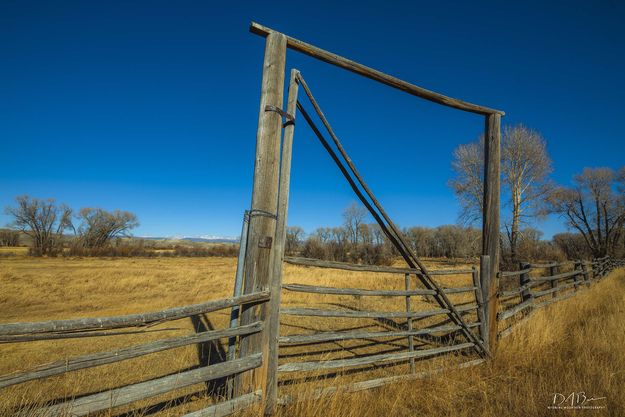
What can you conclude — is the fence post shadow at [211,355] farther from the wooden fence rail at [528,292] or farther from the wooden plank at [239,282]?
the wooden fence rail at [528,292]

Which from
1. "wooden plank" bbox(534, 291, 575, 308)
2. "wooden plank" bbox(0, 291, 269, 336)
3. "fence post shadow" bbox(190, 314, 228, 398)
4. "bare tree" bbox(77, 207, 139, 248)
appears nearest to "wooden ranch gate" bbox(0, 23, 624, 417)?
"wooden plank" bbox(0, 291, 269, 336)

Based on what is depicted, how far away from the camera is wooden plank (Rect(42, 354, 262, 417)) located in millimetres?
1878

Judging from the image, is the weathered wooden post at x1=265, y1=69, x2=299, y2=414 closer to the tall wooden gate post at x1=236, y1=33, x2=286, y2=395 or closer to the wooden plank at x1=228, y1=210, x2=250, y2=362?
the tall wooden gate post at x1=236, y1=33, x2=286, y2=395

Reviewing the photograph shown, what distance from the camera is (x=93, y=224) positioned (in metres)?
48.2

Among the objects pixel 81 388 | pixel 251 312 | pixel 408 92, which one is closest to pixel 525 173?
pixel 408 92

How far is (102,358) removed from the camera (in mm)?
1989

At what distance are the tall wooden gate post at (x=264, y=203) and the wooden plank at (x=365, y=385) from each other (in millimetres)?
355

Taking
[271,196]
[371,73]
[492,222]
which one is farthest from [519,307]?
[271,196]

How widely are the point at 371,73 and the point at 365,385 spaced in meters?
3.60

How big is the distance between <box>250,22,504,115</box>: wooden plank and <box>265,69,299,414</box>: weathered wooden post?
33 centimetres

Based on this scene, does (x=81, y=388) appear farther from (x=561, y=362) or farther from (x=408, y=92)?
(x=561, y=362)

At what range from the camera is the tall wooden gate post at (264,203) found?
2708 millimetres

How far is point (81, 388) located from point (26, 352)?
9.09 feet

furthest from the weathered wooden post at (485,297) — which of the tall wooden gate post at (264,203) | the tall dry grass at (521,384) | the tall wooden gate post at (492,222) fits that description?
the tall wooden gate post at (264,203)
